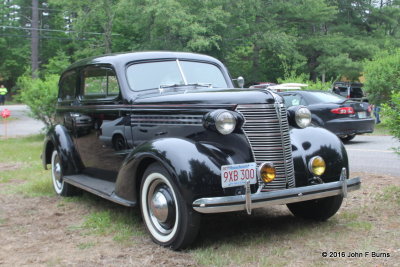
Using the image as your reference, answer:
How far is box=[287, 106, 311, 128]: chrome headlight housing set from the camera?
457 cm

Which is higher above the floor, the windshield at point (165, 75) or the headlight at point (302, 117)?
the windshield at point (165, 75)

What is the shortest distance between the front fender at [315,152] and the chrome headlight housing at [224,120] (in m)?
0.72

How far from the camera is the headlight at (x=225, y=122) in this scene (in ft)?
12.6

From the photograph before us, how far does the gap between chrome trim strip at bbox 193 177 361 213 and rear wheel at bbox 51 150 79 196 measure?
10.6 feet

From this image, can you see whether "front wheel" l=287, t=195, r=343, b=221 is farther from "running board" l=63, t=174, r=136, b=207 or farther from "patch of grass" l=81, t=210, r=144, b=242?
"running board" l=63, t=174, r=136, b=207

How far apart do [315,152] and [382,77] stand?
11353 mm

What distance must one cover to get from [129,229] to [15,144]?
1003cm

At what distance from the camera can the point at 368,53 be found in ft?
92.9

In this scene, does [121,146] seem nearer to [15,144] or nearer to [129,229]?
[129,229]

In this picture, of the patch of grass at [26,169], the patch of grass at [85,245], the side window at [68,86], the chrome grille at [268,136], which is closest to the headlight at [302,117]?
the chrome grille at [268,136]

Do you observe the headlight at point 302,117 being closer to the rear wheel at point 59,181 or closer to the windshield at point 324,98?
the rear wheel at point 59,181

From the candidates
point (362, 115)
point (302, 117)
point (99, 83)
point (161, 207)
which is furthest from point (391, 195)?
point (362, 115)

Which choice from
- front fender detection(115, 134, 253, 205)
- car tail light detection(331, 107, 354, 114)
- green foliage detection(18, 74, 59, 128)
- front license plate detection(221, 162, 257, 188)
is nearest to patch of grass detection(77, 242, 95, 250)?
front fender detection(115, 134, 253, 205)

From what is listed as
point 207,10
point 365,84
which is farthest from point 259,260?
point 207,10
